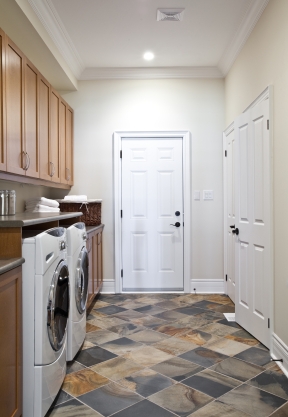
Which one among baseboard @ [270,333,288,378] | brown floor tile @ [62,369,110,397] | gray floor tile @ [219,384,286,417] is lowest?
brown floor tile @ [62,369,110,397]

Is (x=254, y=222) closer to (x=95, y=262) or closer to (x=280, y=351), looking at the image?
(x=280, y=351)

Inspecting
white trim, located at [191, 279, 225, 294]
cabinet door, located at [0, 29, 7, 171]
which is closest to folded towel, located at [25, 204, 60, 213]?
cabinet door, located at [0, 29, 7, 171]

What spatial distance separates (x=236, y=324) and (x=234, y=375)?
3.49ft

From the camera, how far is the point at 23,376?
1.76 meters

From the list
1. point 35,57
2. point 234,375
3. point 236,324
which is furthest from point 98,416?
point 35,57

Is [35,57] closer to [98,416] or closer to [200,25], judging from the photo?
[200,25]

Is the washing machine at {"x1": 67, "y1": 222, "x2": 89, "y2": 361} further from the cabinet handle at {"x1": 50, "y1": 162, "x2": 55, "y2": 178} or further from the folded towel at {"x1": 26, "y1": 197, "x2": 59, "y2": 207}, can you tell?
the cabinet handle at {"x1": 50, "y1": 162, "x2": 55, "y2": 178}

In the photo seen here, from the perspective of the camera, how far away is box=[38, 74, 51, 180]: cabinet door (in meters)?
3.31

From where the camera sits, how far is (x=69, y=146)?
4.45 m

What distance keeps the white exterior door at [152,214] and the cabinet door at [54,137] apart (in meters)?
0.98

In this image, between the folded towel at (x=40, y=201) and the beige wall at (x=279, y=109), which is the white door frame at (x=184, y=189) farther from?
the beige wall at (x=279, y=109)

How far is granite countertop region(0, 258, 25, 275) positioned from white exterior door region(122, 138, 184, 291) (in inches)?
117

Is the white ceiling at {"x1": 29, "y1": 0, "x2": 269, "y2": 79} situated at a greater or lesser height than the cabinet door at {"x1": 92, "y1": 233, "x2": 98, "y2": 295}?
greater

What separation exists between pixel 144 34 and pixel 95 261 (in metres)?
2.35
